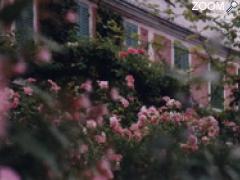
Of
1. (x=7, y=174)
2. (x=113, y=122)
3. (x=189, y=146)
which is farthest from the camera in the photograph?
(x=113, y=122)

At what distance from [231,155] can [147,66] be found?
28.0ft

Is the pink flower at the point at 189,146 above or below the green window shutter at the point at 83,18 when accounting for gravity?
below

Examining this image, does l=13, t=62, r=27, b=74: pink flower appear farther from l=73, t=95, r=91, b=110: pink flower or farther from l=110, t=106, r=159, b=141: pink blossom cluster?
l=110, t=106, r=159, b=141: pink blossom cluster

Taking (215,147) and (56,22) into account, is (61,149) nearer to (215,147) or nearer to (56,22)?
(56,22)

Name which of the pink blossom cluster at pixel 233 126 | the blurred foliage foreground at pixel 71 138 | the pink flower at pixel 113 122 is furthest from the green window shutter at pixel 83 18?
the pink blossom cluster at pixel 233 126

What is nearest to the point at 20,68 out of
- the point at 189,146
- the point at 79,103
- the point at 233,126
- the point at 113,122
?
the point at 79,103

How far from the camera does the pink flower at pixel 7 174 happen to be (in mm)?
1081

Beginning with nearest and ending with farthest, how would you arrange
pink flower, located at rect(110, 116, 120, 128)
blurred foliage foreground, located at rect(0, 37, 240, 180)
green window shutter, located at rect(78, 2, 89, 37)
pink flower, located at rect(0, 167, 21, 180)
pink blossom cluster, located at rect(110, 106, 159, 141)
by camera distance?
pink flower, located at rect(0, 167, 21, 180) → blurred foliage foreground, located at rect(0, 37, 240, 180) → pink blossom cluster, located at rect(110, 106, 159, 141) → pink flower, located at rect(110, 116, 120, 128) → green window shutter, located at rect(78, 2, 89, 37)

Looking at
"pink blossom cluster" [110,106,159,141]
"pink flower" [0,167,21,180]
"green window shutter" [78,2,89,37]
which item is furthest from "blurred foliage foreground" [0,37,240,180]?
"green window shutter" [78,2,89,37]

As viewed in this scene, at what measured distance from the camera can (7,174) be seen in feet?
3.60

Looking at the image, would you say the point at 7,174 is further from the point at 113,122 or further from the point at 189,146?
the point at 113,122

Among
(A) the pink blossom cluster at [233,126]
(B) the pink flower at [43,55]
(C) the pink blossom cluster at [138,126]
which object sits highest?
(C) the pink blossom cluster at [138,126]

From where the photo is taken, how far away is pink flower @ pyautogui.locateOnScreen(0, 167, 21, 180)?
3.55ft

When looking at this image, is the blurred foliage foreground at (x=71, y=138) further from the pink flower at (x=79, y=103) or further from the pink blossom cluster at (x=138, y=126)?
the pink blossom cluster at (x=138, y=126)
